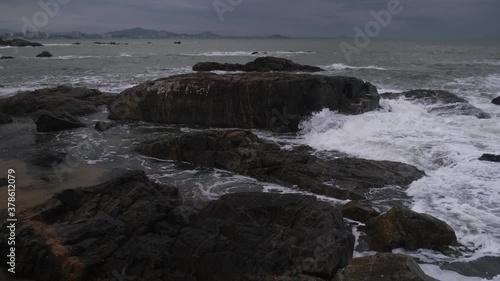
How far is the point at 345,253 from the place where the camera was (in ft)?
21.2

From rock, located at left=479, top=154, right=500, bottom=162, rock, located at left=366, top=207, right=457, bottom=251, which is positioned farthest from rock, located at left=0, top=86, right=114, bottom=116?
rock, located at left=479, top=154, right=500, bottom=162

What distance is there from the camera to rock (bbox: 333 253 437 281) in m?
5.33

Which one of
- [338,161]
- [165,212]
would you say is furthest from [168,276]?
[338,161]

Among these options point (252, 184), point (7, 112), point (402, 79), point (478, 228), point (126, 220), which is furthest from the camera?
point (402, 79)

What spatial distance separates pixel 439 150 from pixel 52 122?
14.4m

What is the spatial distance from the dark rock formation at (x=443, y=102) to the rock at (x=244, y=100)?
11.2 ft

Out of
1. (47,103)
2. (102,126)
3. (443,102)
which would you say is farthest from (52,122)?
(443,102)

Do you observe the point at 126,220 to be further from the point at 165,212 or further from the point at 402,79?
the point at 402,79

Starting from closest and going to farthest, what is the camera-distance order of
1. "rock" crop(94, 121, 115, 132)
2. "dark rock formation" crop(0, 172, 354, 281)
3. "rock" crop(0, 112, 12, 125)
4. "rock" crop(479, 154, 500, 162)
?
"dark rock formation" crop(0, 172, 354, 281) < "rock" crop(479, 154, 500, 162) < "rock" crop(94, 121, 115, 132) < "rock" crop(0, 112, 12, 125)

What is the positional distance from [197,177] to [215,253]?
16.1 ft

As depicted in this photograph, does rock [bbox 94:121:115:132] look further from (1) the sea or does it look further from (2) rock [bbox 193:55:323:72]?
(2) rock [bbox 193:55:323:72]

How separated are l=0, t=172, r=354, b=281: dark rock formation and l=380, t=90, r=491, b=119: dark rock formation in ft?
43.2

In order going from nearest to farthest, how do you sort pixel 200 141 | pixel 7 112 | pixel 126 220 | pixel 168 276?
pixel 168 276, pixel 126 220, pixel 200 141, pixel 7 112

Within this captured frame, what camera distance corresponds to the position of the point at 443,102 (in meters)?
19.4
